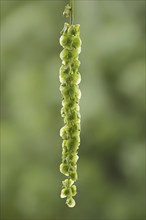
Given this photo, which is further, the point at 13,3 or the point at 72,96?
the point at 13,3

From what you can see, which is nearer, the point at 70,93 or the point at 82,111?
the point at 70,93

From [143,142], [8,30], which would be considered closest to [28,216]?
[143,142]

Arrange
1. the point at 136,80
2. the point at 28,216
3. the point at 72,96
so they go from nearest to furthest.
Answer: the point at 72,96, the point at 136,80, the point at 28,216

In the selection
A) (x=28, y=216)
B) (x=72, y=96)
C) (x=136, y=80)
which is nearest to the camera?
(x=72, y=96)

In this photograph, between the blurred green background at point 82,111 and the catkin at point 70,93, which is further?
the blurred green background at point 82,111

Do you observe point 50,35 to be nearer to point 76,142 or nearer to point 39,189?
point 39,189
